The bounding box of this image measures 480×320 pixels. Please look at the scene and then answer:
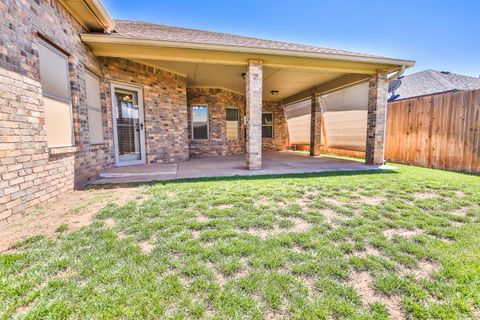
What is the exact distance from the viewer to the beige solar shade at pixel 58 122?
11.3ft

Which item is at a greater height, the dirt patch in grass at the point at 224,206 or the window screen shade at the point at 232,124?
the window screen shade at the point at 232,124

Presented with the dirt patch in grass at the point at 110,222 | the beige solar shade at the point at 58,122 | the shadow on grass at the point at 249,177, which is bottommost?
the dirt patch in grass at the point at 110,222

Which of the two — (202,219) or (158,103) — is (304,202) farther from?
(158,103)

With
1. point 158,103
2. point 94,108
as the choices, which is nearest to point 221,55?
point 158,103

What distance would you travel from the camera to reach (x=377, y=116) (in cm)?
670

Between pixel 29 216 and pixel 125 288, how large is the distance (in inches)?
90.9

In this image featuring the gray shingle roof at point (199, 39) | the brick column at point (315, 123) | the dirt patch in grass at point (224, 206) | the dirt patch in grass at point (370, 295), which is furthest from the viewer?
the brick column at point (315, 123)

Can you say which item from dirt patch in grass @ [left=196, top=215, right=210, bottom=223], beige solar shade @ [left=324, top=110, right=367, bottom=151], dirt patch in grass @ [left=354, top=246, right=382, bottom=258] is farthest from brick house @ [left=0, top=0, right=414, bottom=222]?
dirt patch in grass @ [left=354, top=246, right=382, bottom=258]

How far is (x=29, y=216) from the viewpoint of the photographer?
2.79 meters

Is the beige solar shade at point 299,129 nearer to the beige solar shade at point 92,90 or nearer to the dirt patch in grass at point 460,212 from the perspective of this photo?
the dirt patch in grass at point 460,212

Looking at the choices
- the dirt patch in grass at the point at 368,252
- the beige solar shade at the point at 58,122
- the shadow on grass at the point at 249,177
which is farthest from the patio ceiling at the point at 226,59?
the dirt patch in grass at the point at 368,252

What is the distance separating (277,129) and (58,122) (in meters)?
11.5

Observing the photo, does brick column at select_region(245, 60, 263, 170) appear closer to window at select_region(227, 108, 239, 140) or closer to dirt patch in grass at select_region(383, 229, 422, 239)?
dirt patch in grass at select_region(383, 229, 422, 239)

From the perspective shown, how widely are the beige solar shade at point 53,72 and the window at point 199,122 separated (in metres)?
5.75
